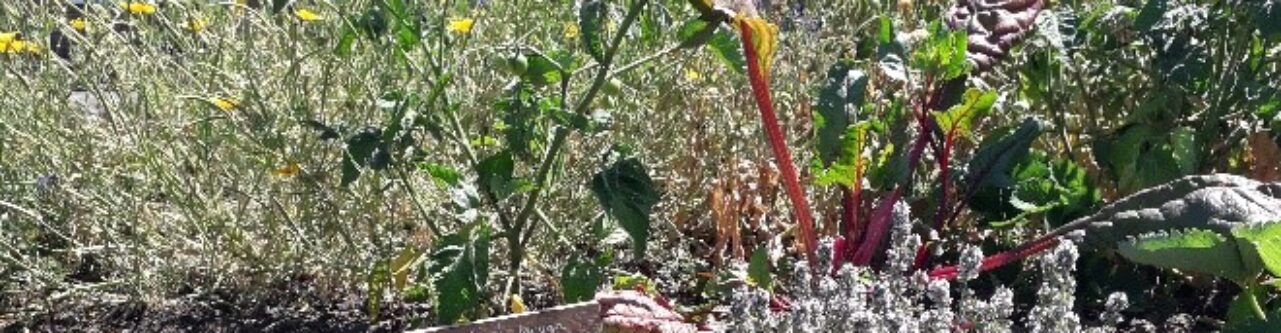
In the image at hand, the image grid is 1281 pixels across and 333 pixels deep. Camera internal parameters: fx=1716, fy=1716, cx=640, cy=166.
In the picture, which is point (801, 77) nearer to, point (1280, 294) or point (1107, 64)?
point (1107, 64)

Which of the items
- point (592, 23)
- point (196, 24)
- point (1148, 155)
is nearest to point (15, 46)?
point (196, 24)

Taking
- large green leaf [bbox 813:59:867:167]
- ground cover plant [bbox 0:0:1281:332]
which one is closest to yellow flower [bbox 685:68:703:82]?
ground cover plant [bbox 0:0:1281:332]

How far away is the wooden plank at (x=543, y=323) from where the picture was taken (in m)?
2.40

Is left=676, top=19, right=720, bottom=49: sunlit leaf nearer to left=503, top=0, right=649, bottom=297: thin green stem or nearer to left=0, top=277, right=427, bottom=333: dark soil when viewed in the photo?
left=503, top=0, right=649, bottom=297: thin green stem

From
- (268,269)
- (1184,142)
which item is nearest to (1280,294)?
(1184,142)

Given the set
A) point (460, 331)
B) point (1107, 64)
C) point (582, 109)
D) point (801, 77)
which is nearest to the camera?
point (460, 331)

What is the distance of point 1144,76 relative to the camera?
3.79 meters

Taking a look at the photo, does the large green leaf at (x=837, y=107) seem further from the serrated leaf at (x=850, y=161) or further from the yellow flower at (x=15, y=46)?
the yellow flower at (x=15, y=46)

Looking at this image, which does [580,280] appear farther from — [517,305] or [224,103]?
[224,103]

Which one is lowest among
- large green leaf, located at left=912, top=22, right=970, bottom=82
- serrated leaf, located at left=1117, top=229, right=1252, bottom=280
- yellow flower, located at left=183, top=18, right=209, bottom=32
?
serrated leaf, located at left=1117, top=229, right=1252, bottom=280

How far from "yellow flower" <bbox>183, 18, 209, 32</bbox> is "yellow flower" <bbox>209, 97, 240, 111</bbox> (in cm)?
19

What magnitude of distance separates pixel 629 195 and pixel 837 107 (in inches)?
22.5

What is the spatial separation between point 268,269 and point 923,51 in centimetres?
139

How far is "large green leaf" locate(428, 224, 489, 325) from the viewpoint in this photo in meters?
2.82
